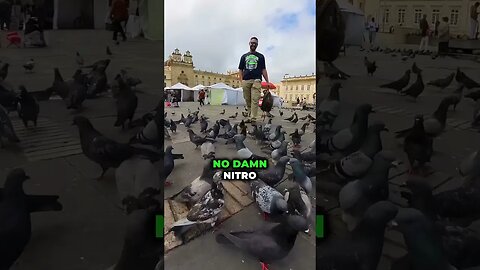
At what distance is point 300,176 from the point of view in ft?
9.08

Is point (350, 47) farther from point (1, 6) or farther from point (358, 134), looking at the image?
point (1, 6)

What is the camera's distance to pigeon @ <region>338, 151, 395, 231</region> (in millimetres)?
2762

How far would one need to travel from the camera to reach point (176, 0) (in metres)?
2.59

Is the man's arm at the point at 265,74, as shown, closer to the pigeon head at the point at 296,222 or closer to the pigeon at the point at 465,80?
the pigeon head at the point at 296,222

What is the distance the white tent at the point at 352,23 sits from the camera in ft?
9.14

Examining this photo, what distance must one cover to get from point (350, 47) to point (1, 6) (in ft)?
7.27

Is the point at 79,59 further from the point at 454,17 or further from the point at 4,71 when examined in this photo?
the point at 454,17

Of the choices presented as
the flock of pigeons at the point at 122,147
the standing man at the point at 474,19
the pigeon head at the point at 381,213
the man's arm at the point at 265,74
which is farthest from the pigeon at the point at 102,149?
the standing man at the point at 474,19

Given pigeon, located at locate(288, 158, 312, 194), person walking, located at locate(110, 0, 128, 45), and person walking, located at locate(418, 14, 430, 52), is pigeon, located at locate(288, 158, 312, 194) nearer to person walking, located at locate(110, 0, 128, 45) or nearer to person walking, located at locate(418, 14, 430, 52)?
person walking, located at locate(418, 14, 430, 52)

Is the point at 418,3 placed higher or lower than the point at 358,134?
higher

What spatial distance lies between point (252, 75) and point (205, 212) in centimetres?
91

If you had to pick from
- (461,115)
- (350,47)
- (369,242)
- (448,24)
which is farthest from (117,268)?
(448,24)

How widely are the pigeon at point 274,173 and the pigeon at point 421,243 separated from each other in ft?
2.55

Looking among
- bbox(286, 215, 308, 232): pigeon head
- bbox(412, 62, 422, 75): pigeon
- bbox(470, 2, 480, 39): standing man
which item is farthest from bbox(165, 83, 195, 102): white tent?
bbox(470, 2, 480, 39): standing man
